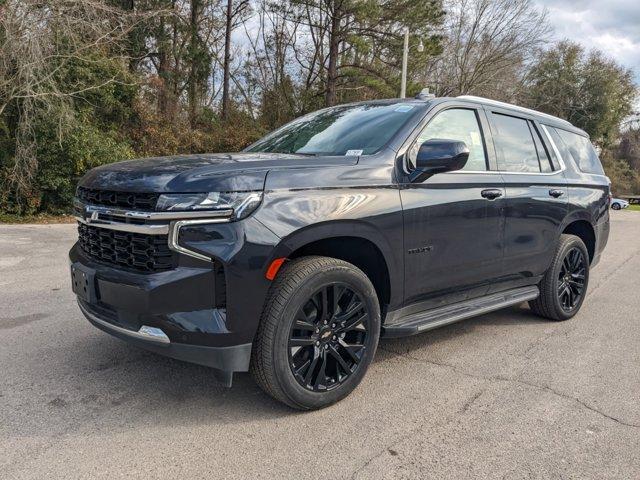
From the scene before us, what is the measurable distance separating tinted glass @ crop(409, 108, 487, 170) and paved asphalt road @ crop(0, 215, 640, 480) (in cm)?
149

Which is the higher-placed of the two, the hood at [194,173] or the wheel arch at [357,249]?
the hood at [194,173]

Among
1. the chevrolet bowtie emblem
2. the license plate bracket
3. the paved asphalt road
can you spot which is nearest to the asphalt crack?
the paved asphalt road

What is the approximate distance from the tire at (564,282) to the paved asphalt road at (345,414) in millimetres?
429

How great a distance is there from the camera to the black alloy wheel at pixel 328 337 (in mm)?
2904

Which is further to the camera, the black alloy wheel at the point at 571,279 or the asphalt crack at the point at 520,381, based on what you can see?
the black alloy wheel at the point at 571,279

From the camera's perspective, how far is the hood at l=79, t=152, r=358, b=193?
2.60 meters

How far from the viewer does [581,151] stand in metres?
5.46

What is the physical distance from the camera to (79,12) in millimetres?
11672

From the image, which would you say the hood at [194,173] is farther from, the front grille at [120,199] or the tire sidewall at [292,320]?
the tire sidewall at [292,320]

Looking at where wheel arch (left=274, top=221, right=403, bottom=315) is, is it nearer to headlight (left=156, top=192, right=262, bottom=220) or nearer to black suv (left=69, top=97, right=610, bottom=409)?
black suv (left=69, top=97, right=610, bottom=409)

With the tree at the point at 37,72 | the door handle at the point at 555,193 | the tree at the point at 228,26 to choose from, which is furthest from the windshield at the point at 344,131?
the tree at the point at 228,26

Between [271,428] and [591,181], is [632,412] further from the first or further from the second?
[591,181]

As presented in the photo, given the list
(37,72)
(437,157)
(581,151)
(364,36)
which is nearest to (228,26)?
(364,36)

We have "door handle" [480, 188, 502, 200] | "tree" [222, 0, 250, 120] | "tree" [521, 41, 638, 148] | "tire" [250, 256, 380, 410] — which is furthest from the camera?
"tree" [521, 41, 638, 148]
